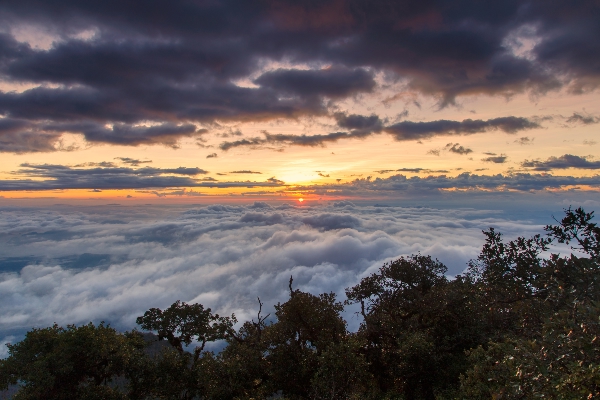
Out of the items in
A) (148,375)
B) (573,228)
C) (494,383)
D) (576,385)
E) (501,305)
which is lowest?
(148,375)

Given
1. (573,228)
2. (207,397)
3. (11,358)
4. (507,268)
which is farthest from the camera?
(11,358)

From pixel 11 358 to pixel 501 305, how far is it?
33.1 meters

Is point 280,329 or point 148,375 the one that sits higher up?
point 280,329

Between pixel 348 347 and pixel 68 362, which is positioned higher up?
pixel 348 347

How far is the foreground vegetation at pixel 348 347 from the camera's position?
1627cm

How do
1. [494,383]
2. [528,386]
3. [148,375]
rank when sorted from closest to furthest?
1. [528,386]
2. [494,383]
3. [148,375]

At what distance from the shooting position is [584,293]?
1248 centimetres

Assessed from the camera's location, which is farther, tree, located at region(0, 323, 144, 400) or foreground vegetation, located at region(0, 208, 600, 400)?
tree, located at region(0, 323, 144, 400)

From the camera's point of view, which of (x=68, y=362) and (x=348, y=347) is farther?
(x=68, y=362)

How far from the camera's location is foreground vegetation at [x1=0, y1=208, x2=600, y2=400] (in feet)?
53.4

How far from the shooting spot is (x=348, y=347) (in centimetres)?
1959

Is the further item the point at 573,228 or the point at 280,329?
the point at 280,329

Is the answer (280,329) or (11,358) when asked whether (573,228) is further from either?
(11,358)

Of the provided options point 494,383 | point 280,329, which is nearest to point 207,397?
point 280,329
